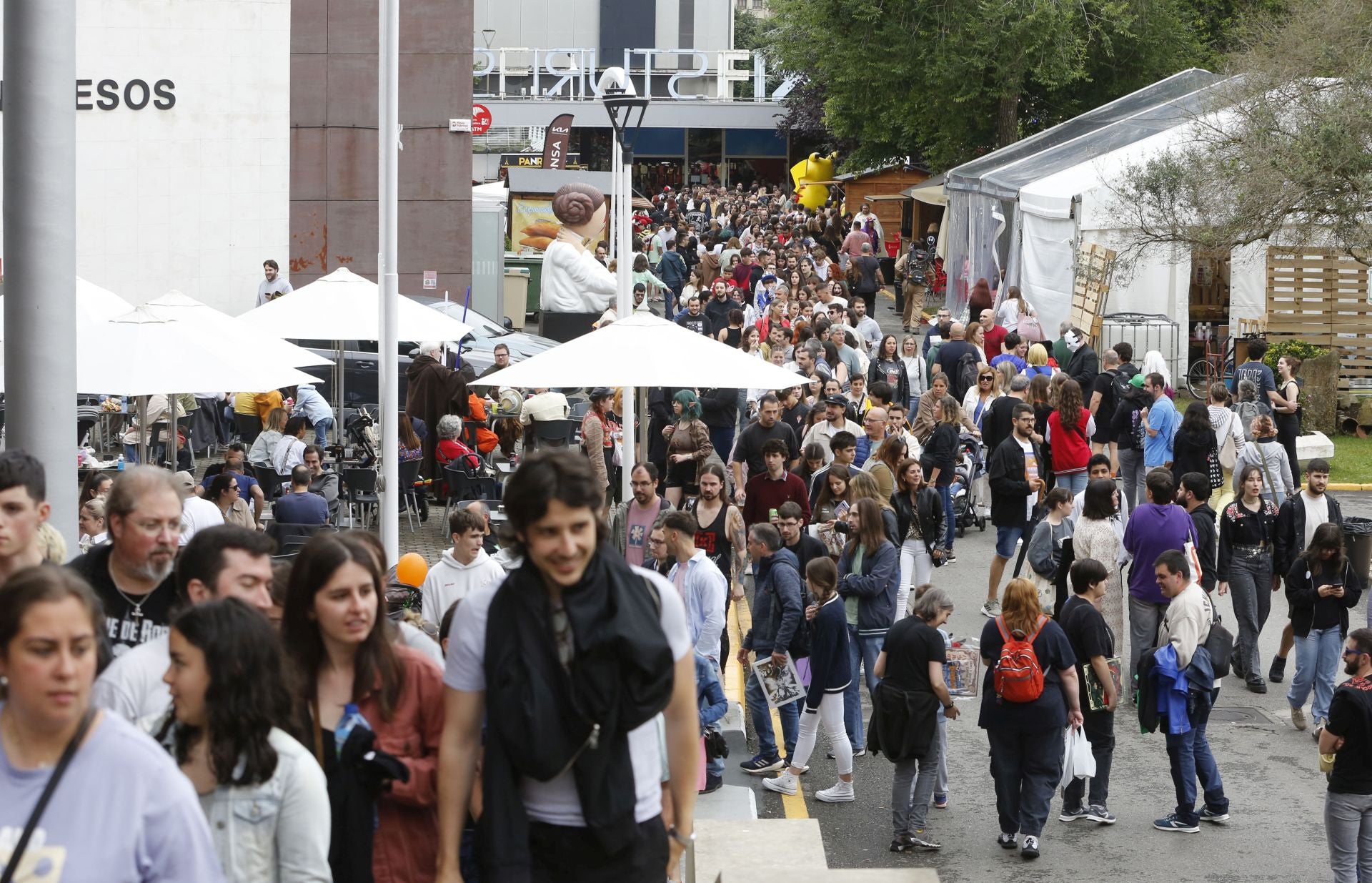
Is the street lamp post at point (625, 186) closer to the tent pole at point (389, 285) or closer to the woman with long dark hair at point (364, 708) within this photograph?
the tent pole at point (389, 285)

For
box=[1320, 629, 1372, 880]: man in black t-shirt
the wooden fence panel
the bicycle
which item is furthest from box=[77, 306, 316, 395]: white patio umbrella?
the wooden fence panel

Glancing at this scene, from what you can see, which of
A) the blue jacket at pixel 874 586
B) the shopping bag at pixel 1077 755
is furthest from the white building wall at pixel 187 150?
the shopping bag at pixel 1077 755

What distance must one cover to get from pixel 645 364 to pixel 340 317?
5566mm

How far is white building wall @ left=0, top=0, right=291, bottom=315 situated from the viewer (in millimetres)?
24875

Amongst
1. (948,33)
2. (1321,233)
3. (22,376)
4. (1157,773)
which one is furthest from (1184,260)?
(22,376)

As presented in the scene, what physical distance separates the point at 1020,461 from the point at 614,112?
176 inches

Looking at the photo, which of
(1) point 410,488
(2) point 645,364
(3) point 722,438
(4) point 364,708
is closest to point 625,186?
(2) point 645,364

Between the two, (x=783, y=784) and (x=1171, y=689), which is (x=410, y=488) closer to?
(x=783, y=784)

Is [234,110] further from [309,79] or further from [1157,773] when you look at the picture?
[1157,773]

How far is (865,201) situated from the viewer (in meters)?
43.4

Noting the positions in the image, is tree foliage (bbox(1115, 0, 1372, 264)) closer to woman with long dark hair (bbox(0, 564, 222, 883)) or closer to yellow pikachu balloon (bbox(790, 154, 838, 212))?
woman with long dark hair (bbox(0, 564, 222, 883))

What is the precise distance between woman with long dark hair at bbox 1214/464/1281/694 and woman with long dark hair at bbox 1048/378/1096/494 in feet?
9.34

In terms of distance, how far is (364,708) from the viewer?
4.16m

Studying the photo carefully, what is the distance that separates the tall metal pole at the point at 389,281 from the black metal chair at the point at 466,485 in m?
3.49
